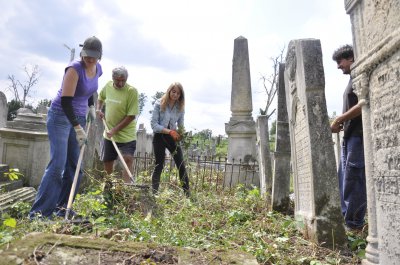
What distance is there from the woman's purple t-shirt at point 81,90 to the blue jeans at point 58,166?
86mm

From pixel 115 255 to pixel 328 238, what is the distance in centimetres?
218

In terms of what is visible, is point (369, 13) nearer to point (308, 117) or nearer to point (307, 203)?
point (308, 117)

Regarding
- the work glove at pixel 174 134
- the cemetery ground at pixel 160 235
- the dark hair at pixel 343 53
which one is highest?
the dark hair at pixel 343 53

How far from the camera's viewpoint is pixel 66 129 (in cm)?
377

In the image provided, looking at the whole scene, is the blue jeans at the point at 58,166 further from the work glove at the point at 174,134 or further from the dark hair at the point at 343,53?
the dark hair at the point at 343,53

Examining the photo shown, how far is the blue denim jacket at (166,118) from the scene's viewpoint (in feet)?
17.4

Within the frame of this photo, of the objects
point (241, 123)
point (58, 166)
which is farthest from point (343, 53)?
point (241, 123)

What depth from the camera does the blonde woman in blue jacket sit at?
209 inches

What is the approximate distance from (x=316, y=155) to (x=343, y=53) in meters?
1.39

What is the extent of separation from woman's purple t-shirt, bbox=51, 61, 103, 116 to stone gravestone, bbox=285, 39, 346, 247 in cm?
232

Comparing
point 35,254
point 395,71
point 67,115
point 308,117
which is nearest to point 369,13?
point 395,71

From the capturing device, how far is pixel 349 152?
12.6ft

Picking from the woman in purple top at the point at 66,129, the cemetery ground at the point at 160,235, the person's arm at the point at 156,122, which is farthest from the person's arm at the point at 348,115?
the woman in purple top at the point at 66,129

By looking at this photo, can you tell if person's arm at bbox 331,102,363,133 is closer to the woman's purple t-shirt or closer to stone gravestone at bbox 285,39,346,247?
stone gravestone at bbox 285,39,346,247
